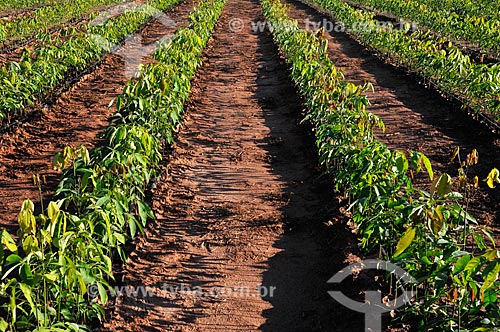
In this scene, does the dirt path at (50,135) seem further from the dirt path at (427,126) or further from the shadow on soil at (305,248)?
the dirt path at (427,126)

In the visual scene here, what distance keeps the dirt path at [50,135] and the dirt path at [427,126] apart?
3.64 m

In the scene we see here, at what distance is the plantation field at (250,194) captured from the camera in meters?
2.93

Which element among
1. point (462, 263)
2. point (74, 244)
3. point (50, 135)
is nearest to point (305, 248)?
point (74, 244)

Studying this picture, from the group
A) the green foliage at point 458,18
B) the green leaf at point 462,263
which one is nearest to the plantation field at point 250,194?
the green leaf at point 462,263

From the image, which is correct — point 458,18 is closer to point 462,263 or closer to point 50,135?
point 50,135

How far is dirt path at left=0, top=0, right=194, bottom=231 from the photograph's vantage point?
5.81m

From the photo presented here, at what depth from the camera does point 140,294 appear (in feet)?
13.4

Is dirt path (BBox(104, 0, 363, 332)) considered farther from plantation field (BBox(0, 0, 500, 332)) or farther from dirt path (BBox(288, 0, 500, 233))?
dirt path (BBox(288, 0, 500, 233))

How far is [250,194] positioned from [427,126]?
3217 millimetres

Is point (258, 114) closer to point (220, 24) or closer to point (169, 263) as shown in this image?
point (169, 263)

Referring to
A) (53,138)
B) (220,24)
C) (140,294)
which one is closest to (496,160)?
(140,294)

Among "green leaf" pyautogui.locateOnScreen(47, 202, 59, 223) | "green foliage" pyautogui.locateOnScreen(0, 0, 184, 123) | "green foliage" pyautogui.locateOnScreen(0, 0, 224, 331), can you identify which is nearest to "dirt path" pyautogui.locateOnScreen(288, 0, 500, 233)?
"green foliage" pyautogui.locateOnScreen(0, 0, 224, 331)

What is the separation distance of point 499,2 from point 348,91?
15810 mm

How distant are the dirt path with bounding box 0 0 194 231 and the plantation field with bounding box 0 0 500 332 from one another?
0.03m
